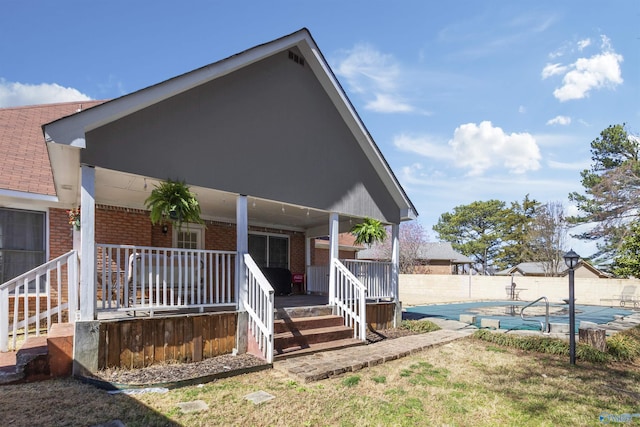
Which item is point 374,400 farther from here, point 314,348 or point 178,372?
point 178,372

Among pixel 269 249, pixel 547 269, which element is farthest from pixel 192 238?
pixel 547 269

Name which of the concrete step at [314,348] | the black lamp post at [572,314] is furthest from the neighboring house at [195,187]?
the black lamp post at [572,314]

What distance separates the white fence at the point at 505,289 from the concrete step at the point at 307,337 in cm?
1349

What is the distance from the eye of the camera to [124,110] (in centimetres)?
559

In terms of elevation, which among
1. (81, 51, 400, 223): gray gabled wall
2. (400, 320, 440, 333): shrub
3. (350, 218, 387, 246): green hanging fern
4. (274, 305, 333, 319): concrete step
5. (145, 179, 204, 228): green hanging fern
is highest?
(81, 51, 400, 223): gray gabled wall

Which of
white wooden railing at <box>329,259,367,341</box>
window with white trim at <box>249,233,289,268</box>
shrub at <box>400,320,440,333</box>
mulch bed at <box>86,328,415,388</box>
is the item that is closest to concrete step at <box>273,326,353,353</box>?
white wooden railing at <box>329,259,367,341</box>

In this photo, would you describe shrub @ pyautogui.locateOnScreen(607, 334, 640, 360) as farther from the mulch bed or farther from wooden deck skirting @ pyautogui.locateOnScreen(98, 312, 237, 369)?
wooden deck skirting @ pyautogui.locateOnScreen(98, 312, 237, 369)

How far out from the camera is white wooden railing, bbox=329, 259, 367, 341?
8070 mm

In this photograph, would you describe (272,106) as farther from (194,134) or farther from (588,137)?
(588,137)

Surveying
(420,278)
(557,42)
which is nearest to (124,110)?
(557,42)

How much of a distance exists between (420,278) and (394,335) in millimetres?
18591

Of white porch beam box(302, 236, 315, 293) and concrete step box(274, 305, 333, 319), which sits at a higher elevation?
white porch beam box(302, 236, 315, 293)

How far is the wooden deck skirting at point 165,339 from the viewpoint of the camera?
5.34 m

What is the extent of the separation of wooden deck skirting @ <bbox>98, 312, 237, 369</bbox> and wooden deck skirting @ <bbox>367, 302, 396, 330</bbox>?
12.9 feet
